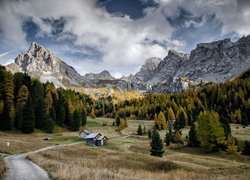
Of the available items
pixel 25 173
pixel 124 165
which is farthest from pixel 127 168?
pixel 25 173

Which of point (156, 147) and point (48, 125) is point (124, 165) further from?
point (48, 125)

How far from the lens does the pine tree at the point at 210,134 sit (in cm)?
7794

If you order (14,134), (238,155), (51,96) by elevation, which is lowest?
(238,155)

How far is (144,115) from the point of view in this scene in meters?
190

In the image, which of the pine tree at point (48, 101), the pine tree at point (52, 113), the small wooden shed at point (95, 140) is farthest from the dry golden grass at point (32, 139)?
the pine tree at point (48, 101)

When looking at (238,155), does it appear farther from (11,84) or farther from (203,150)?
(11,84)

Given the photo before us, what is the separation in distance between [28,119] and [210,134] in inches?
2176

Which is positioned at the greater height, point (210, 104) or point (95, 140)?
point (210, 104)

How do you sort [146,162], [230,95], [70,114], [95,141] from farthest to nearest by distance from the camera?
1. [230,95]
2. [70,114]
3. [95,141]
4. [146,162]

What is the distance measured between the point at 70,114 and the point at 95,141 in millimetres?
28872

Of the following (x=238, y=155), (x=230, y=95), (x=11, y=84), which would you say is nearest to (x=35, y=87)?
(x=11, y=84)

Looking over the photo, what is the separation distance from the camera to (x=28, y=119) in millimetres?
85750

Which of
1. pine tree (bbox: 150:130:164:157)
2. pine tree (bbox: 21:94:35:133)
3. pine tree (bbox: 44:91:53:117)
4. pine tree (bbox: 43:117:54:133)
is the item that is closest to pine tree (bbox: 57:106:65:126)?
pine tree (bbox: 44:91:53:117)

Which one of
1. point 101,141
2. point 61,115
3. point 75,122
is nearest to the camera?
point 101,141
